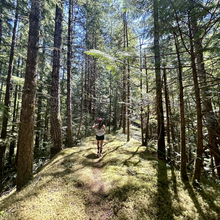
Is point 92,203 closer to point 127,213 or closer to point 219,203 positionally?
point 127,213

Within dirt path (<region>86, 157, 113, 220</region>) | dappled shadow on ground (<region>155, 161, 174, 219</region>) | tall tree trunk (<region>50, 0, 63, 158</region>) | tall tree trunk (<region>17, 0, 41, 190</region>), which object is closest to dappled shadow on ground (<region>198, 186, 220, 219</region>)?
dappled shadow on ground (<region>155, 161, 174, 219</region>)

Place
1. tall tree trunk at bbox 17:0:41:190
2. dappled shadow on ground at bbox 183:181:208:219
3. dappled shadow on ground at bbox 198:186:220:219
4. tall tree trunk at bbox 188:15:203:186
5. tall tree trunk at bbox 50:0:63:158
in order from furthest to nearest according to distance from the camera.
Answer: tall tree trunk at bbox 50:0:63:158, tall tree trunk at bbox 17:0:41:190, tall tree trunk at bbox 188:15:203:186, dappled shadow on ground at bbox 198:186:220:219, dappled shadow on ground at bbox 183:181:208:219

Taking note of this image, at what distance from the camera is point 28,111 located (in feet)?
11.3

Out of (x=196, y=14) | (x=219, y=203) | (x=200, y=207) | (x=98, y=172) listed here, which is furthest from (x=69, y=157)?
(x=196, y=14)

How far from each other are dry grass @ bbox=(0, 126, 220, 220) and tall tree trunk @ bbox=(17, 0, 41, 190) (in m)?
0.43

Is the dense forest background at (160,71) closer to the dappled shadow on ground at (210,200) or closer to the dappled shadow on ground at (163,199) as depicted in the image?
the dappled shadow on ground at (210,200)

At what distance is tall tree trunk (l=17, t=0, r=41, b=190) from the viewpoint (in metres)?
3.40

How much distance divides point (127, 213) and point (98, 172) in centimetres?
192

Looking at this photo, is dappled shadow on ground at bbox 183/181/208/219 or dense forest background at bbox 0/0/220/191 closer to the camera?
dappled shadow on ground at bbox 183/181/208/219

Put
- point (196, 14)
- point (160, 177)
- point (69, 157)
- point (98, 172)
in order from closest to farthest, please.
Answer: point (196, 14) < point (160, 177) < point (98, 172) < point (69, 157)

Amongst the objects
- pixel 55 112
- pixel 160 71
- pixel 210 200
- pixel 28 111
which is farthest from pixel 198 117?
pixel 55 112

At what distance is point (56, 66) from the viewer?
6363 mm

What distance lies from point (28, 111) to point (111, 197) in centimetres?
332

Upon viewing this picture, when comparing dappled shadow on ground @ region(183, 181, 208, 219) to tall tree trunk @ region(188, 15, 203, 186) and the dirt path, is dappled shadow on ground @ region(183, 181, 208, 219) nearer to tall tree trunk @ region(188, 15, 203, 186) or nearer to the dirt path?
tall tree trunk @ region(188, 15, 203, 186)
